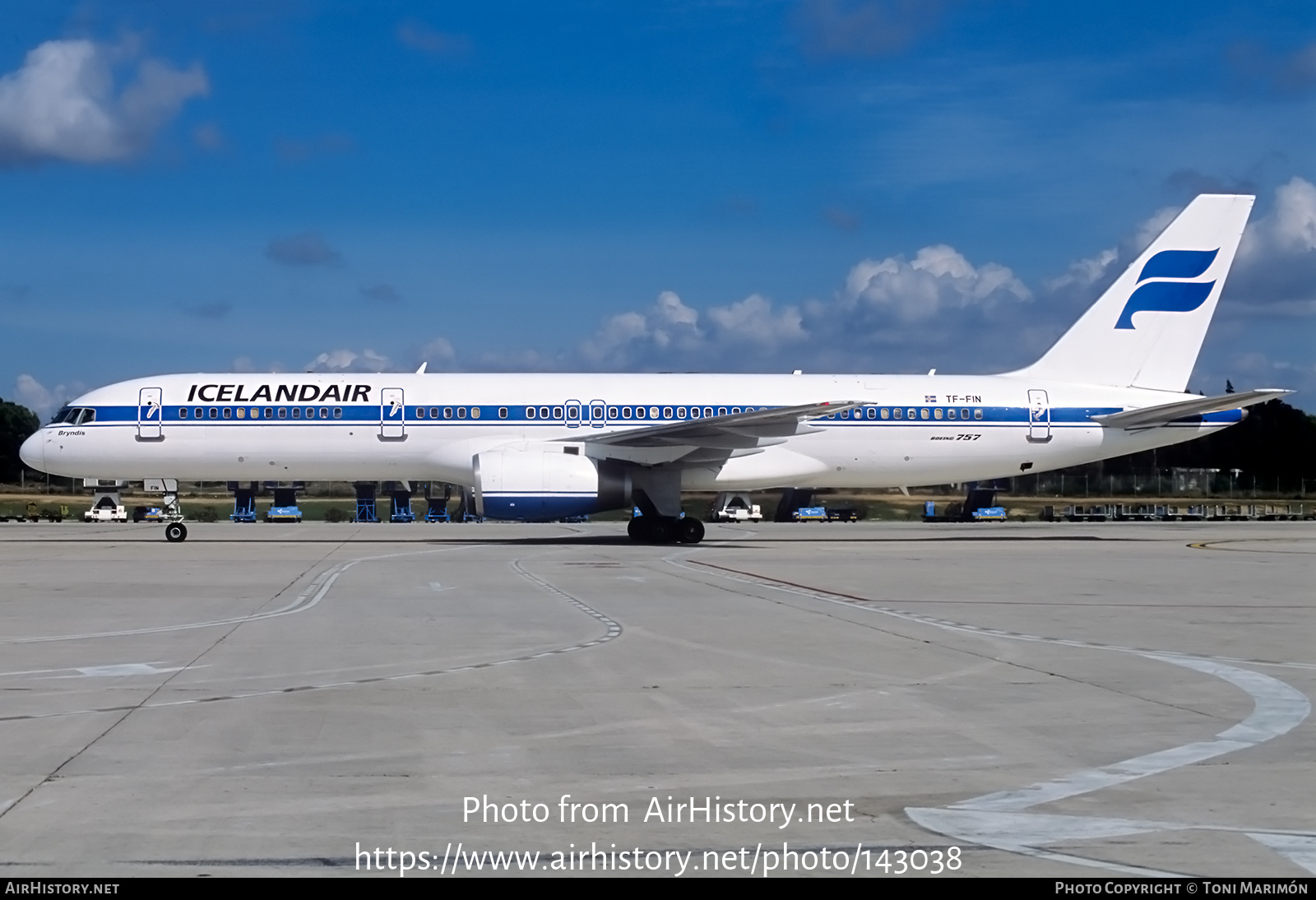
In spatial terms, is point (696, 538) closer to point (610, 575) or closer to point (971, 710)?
point (610, 575)

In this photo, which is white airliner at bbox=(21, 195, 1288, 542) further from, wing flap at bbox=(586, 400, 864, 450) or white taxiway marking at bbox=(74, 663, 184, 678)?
white taxiway marking at bbox=(74, 663, 184, 678)

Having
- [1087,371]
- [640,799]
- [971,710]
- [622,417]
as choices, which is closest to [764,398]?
[622,417]

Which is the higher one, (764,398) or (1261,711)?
(764,398)

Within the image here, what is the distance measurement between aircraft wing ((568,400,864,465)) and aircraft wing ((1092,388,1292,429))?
291 inches

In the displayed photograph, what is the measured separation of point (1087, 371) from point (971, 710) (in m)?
27.0

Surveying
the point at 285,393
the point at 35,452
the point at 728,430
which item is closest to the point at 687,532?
the point at 728,430

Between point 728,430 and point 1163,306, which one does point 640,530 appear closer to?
point 728,430

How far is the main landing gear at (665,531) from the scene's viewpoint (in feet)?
102

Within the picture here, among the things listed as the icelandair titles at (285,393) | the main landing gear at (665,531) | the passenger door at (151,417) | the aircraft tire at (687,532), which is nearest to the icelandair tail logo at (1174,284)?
the aircraft tire at (687,532)

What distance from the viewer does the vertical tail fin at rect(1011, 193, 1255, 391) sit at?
33.6 meters

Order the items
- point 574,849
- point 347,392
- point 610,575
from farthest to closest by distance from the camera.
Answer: point 347,392, point 610,575, point 574,849

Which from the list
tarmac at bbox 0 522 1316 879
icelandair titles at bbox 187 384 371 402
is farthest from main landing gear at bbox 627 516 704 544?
tarmac at bbox 0 522 1316 879

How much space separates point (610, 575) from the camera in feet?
70.3

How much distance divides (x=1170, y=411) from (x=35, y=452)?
93.5 feet
